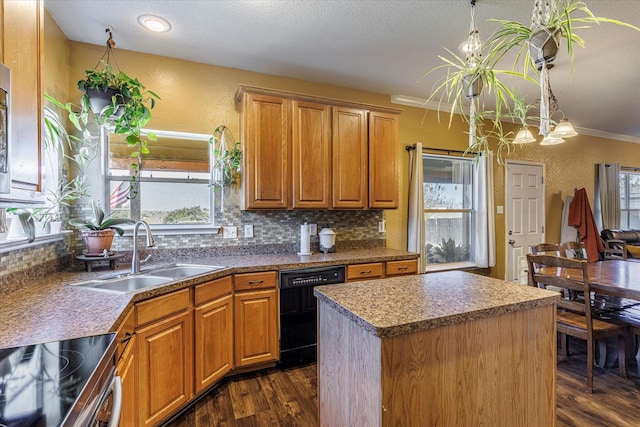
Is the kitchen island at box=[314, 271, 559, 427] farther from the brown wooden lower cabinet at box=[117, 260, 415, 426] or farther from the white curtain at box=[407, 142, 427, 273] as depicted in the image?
the white curtain at box=[407, 142, 427, 273]

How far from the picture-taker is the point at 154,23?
7.07 ft

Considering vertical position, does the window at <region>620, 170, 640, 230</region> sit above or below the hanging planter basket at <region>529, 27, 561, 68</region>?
below

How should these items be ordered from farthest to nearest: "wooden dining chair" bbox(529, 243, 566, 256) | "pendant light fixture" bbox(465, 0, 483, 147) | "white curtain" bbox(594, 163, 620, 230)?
"white curtain" bbox(594, 163, 620, 230) → "wooden dining chair" bbox(529, 243, 566, 256) → "pendant light fixture" bbox(465, 0, 483, 147)

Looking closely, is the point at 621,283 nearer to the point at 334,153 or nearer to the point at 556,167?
the point at 334,153

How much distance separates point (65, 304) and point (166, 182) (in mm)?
1461

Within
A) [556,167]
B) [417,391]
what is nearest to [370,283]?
[417,391]

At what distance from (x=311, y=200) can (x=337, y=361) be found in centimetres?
168

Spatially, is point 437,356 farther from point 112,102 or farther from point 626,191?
point 626,191

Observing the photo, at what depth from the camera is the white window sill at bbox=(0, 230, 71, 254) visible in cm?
148

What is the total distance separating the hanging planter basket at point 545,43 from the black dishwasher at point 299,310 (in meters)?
1.89

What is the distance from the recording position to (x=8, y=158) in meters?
0.98

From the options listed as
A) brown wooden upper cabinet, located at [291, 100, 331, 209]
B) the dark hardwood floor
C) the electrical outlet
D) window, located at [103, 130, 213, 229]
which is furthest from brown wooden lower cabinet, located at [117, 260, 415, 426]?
window, located at [103, 130, 213, 229]

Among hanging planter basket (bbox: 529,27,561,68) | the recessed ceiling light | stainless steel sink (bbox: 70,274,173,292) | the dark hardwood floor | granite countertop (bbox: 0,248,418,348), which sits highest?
the recessed ceiling light

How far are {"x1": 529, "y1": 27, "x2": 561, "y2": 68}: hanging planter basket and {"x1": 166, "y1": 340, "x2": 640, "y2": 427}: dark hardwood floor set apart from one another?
80.1 inches
